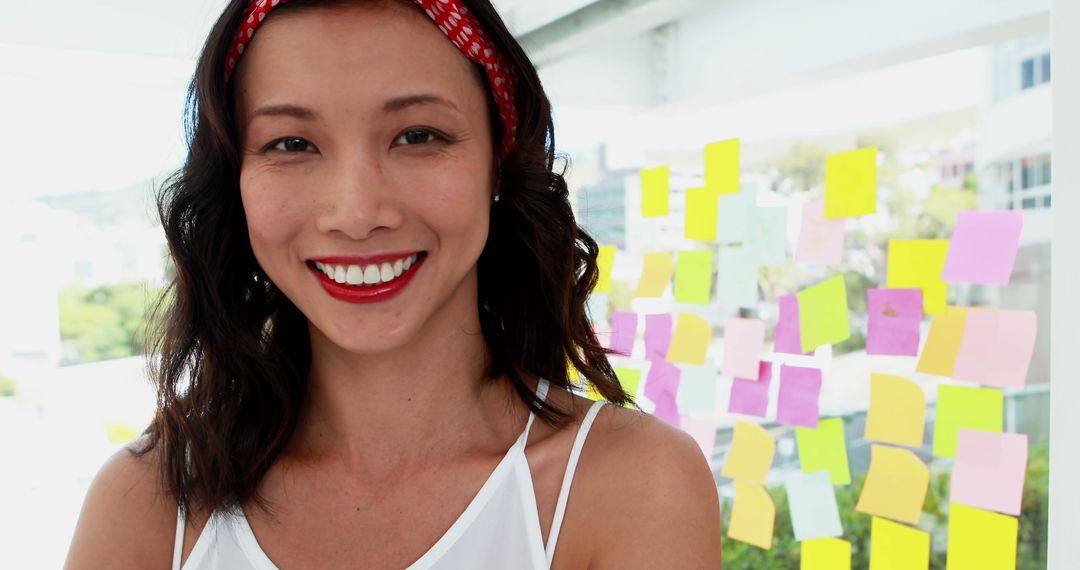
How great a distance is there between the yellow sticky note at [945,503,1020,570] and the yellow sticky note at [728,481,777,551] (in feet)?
1.96

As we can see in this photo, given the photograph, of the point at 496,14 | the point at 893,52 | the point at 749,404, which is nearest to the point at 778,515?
the point at 749,404

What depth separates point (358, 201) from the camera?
77 centimetres

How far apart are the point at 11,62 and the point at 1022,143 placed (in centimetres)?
308

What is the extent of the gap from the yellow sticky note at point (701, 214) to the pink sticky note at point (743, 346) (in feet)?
0.77

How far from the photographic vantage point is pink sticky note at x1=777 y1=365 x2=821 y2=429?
2.02 metres

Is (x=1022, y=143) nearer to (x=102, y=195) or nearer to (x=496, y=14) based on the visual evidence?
(x=496, y=14)

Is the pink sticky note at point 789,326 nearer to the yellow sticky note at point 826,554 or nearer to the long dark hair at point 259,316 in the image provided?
the yellow sticky note at point 826,554

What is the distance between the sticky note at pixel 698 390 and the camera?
238cm

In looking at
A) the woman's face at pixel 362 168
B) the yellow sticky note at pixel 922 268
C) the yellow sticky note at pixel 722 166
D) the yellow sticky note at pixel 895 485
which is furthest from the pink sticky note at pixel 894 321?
the woman's face at pixel 362 168

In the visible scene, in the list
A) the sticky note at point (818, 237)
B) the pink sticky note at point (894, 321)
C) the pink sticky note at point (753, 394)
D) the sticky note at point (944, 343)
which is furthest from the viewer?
the pink sticky note at point (753, 394)

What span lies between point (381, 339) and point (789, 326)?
143cm

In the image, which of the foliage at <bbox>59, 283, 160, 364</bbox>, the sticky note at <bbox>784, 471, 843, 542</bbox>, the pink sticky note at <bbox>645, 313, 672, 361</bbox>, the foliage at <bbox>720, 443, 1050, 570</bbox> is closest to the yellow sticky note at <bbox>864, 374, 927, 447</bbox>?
the sticky note at <bbox>784, 471, 843, 542</bbox>

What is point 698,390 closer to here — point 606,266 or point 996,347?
point 606,266

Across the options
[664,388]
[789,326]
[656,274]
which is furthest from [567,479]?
[656,274]
